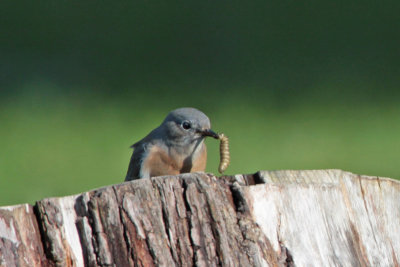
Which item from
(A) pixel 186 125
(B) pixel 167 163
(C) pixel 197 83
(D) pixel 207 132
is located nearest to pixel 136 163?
(B) pixel 167 163

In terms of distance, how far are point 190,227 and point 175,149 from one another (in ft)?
7.63

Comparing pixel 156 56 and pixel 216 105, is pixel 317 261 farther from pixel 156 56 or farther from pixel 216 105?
pixel 156 56

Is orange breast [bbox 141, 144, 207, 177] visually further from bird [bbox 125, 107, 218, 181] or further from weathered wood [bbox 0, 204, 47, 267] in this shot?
weathered wood [bbox 0, 204, 47, 267]

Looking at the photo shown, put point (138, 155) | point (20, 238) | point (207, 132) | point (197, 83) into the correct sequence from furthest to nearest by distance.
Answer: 1. point (197, 83)
2. point (138, 155)
3. point (207, 132)
4. point (20, 238)

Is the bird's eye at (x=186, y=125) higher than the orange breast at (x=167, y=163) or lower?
higher

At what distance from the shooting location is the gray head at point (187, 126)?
563 centimetres

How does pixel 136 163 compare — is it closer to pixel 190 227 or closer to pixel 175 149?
pixel 175 149

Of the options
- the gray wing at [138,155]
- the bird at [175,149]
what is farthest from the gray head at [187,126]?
the gray wing at [138,155]

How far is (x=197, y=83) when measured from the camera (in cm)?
774

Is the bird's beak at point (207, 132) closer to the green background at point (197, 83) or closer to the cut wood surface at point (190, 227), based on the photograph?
the green background at point (197, 83)

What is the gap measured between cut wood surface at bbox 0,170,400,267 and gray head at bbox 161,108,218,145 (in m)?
1.89

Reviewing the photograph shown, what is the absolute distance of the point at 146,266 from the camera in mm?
3404

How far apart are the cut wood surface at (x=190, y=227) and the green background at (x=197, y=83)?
3055 mm

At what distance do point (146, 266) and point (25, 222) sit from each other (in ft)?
1.75
